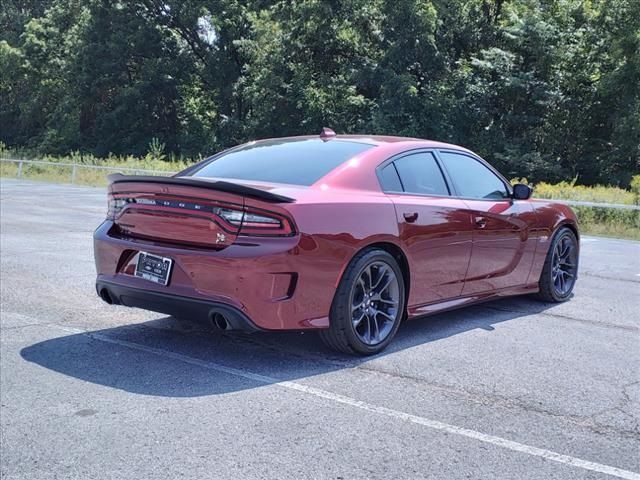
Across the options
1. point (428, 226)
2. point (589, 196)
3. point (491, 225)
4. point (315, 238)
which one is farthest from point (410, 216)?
point (589, 196)

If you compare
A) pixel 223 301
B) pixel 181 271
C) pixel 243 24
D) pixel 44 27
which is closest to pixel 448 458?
pixel 223 301

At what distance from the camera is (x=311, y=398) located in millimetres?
4441

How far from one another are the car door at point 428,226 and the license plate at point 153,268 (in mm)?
1620

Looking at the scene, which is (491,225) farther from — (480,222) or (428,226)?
(428,226)

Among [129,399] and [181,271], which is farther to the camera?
[181,271]

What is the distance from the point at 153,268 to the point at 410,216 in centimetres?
182

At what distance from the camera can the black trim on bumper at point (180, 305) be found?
474 centimetres

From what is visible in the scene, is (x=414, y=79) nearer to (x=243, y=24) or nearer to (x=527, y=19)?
(x=527, y=19)

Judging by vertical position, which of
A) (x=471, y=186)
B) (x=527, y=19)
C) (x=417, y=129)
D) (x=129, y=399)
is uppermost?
(x=527, y=19)

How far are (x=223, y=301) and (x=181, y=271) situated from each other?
364mm

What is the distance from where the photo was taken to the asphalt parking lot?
3602 millimetres

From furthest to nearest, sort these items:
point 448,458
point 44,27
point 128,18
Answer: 1. point 44,27
2. point 128,18
3. point 448,458

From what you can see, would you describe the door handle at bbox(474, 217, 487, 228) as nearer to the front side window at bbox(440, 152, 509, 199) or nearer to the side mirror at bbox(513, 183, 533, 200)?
the front side window at bbox(440, 152, 509, 199)

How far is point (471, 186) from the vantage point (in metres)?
6.46
